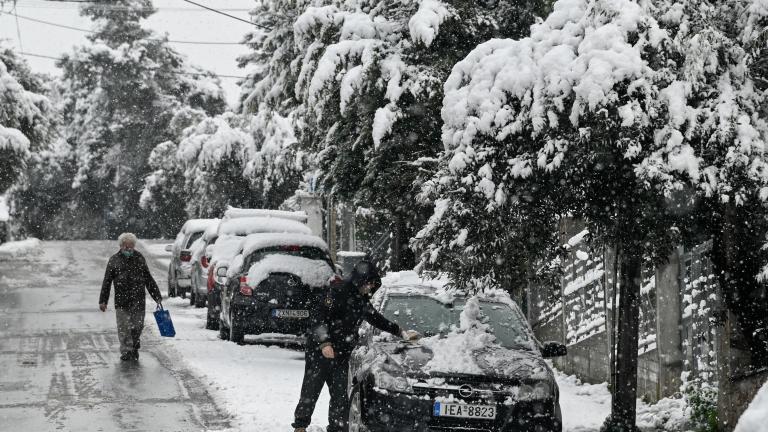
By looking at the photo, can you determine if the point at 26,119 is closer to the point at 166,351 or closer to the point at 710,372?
the point at 166,351

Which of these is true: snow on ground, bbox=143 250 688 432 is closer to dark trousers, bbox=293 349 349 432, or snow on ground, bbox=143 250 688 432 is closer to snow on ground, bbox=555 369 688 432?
snow on ground, bbox=555 369 688 432

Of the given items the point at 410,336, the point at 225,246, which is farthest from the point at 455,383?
the point at 225,246

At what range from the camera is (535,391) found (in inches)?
310

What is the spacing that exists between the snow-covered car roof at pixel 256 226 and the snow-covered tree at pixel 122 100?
38.9m

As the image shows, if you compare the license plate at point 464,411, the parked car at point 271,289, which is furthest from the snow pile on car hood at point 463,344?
the parked car at point 271,289

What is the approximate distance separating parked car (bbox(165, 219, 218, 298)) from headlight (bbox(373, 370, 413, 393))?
15.6 m

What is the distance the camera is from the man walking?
536 inches

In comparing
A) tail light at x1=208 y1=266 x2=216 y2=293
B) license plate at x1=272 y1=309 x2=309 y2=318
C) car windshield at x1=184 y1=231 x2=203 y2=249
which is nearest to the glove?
license plate at x1=272 y1=309 x2=309 y2=318

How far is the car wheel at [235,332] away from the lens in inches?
607

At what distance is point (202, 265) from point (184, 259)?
314 cm

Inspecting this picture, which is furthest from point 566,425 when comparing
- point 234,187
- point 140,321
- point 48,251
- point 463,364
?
point 48,251

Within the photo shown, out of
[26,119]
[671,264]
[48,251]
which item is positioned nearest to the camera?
[671,264]

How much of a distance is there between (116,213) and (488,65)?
5651 centimetres

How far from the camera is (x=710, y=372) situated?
31.2ft
